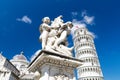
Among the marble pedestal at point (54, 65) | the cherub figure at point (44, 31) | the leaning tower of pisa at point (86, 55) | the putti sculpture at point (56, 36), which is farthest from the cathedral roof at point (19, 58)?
the marble pedestal at point (54, 65)

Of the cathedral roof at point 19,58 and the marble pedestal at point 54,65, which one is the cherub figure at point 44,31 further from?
the cathedral roof at point 19,58

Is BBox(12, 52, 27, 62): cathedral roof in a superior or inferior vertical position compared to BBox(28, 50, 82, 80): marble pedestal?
superior

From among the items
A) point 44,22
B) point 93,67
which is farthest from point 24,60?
point 44,22

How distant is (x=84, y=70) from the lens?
173 feet

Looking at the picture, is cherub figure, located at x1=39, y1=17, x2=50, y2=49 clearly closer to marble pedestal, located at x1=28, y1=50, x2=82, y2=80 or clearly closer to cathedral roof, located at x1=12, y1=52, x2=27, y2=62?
marble pedestal, located at x1=28, y1=50, x2=82, y2=80

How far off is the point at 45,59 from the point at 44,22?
1.16 meters

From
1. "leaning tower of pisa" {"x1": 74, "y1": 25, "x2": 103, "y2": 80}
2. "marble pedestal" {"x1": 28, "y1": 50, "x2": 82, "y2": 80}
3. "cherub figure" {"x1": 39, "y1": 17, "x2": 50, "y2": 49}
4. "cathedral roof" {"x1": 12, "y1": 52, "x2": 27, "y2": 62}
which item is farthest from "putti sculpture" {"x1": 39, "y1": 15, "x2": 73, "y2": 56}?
"cathedral roof" {"x1": 12, "y1": 52, "x2": 27, "y2": 62}

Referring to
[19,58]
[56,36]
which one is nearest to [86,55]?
[19,58]

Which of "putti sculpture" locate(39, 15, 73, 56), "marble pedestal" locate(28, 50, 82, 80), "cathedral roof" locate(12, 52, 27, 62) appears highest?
"cathedral roof" locate(12, 52, 27, 62)

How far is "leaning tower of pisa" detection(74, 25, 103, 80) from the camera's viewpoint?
51938 mm

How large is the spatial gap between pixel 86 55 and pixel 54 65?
180ft

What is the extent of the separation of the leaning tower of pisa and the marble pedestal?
48.1 m

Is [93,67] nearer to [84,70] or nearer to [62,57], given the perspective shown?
[84,70]

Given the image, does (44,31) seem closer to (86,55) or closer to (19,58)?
(19,58)
